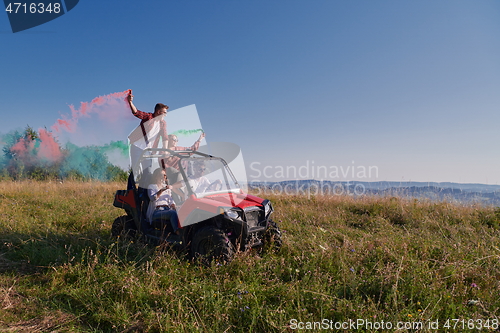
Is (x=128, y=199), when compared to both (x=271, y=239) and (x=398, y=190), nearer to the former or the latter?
(x=271, y=239)

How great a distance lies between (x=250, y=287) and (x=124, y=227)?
3.35 m

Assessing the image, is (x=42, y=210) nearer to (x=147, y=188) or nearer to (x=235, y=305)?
(x=147, y=188)

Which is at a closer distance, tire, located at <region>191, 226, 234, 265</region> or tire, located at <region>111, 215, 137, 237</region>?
tire, located at <region>191, 226, 234, 265</region>

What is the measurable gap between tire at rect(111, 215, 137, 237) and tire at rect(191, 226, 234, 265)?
1.97 meters

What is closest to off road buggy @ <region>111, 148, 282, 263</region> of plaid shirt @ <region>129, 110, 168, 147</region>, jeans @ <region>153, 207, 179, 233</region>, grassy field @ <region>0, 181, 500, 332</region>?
jeans @ <region>153, 207, 179, 233</region>

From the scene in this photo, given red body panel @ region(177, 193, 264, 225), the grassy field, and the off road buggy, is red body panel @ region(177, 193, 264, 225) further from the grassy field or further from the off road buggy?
the grassy field

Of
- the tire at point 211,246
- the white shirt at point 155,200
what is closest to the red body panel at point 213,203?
the tire at point 211,246

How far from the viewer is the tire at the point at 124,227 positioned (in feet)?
18.3

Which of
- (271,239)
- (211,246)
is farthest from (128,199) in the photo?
(271,239)

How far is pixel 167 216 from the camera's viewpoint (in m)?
4.69

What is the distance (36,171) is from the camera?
20.5 metres

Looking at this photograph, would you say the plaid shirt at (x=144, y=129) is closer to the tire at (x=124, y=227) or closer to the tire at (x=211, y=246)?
the tire at (x=124, y=227)

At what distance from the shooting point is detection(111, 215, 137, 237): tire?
5563 mm

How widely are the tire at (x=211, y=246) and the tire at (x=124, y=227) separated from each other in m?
1.97
